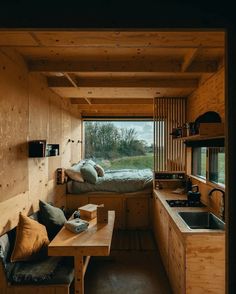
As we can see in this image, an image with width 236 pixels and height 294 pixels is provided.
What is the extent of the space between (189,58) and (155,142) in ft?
6.63

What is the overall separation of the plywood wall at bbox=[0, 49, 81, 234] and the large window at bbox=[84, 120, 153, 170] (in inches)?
92.5

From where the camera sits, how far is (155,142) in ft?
13.8

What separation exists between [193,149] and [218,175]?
110 centimetres

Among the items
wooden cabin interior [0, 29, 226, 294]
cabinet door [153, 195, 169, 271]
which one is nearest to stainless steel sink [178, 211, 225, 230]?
wooden cabin interior [0, 29, 226, 294]

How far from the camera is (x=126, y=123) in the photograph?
6121 mm

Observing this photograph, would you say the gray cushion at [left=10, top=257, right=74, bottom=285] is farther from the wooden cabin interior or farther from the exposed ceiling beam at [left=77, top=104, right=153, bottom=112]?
the exposed ceiling beam at [left=77, top=104, right=153, bottom=112]

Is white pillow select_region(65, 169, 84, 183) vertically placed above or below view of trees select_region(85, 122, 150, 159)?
below

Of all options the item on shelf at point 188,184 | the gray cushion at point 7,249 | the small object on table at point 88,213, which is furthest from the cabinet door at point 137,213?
the gray cushion at point 7,249

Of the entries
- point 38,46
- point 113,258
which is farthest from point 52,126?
point 113,258

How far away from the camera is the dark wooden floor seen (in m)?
2.51

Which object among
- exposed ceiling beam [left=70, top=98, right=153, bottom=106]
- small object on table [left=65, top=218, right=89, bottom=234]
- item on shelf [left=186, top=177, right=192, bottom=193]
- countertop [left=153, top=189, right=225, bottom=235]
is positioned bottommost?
small object on table [left=65, top=218, right=89, bottom=234]

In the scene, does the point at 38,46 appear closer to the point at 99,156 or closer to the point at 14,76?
the point at 14,76
